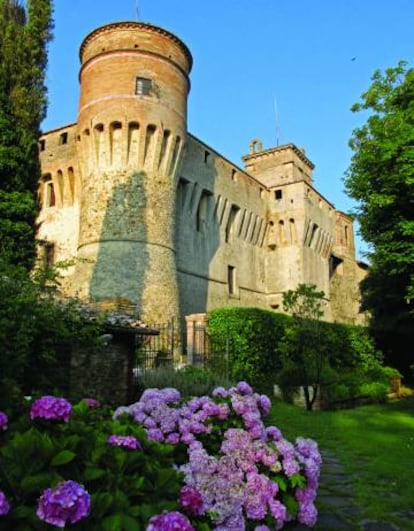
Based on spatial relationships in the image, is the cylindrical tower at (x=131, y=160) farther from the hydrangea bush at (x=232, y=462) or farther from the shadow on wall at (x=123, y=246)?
the hydrangea bush at (x=232, y=462)

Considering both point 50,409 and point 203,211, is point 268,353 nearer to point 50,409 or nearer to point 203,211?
point 203,211

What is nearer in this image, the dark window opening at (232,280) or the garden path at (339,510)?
the garden path at (339,510)

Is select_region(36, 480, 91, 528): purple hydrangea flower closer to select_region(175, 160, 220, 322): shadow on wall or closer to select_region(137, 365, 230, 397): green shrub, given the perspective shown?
select_region(137, 365, 230, 397): green shrub

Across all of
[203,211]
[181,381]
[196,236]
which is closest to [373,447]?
[181,381]

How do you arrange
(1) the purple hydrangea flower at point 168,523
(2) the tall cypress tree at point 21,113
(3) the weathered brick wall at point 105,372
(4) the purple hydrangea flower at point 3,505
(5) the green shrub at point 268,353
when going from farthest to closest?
(5) the green shrub at point 268,353 → (2) the tall cypress tree at point 21,113 → (3) the weathered brick wall at point 105,372 → (1) the purple hydrangea flower at point 168,523 → (4) the purple hydrangea flower at point 3,505

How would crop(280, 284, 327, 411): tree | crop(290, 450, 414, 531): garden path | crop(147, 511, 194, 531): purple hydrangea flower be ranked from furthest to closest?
crop(280, 284, 327, 411): tree
crop(290, 450, 414, 531): garden path
crop(147, 511, 194, 531): purple hydrangea flower

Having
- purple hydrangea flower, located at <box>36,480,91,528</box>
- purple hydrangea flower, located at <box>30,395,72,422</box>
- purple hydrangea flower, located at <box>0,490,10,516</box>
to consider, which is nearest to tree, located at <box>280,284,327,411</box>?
purple hydrangea flower, located at <box>30,395,72,422</box>

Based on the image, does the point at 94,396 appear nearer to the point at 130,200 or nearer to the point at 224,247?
the point at 130,200

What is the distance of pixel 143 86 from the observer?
19891 millimetres

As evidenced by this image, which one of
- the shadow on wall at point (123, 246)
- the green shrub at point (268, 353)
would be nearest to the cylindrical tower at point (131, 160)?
the shadow on wall at point (123, 246)

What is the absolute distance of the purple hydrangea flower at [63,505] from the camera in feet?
5.76

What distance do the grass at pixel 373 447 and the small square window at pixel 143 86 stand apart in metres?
13.8

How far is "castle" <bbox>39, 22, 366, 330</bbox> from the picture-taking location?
63.0 feet

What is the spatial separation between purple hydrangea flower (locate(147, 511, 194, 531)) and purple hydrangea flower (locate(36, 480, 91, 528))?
262 millimetres
